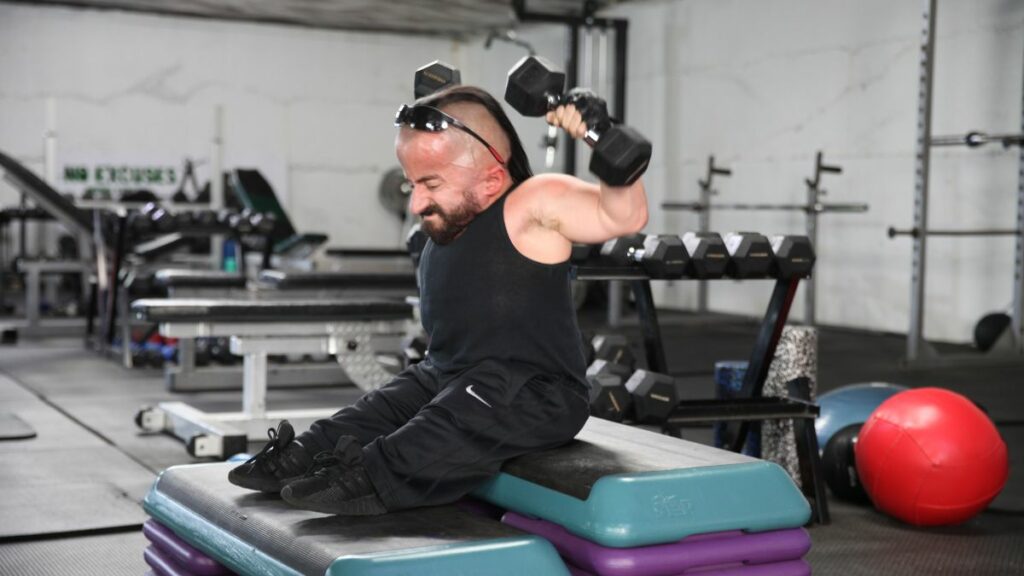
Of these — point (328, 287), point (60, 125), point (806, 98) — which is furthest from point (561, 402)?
point (60, 125)

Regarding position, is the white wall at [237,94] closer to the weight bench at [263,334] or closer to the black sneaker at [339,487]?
the weight bench at [263,334]

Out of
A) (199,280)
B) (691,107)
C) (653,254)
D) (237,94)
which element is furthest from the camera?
(237,94)

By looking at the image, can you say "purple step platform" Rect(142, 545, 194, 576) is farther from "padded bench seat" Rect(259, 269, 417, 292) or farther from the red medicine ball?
"padded bench seat" Rect(259, 269, 417, 292)

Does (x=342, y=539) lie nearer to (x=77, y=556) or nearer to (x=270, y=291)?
(x=77, y=556)

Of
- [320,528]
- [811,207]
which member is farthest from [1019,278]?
[320,528]

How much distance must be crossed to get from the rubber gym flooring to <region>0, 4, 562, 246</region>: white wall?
141 inches

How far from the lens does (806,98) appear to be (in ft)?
→ 25.2

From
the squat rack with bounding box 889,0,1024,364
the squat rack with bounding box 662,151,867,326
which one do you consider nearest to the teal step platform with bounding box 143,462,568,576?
the squat rack with bounding box 889,0,1024,364

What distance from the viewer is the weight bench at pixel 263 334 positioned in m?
3.83

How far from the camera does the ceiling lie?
927 centimetres

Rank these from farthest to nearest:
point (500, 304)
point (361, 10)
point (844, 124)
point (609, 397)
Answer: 1. point (361, 10)
2. point (844, 124)
3. point (609, 397)
4. point (500, 304)

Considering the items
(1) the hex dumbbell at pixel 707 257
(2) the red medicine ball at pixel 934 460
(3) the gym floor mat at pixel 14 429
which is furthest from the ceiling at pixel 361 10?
(2) the red medicine ball at pixel 934 460

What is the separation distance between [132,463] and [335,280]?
2044 millimetres

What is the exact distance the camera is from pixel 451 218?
5.92ft
